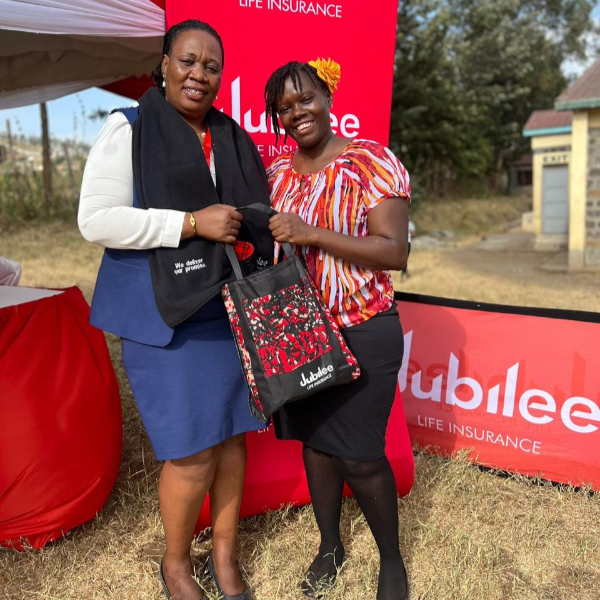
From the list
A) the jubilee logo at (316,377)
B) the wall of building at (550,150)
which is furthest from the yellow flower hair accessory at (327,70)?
the wall of building at (550,150)

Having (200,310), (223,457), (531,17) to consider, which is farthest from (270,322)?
(531,17)

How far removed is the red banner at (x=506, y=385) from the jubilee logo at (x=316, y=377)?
1.59 m

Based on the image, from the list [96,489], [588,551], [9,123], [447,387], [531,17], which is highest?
[531,17]

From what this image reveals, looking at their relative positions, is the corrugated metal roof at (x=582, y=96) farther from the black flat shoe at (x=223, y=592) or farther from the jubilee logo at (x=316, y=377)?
the black flat shoe at (x=223, y=592)

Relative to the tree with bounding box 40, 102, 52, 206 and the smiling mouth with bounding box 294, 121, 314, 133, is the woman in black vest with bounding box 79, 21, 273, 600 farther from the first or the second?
the tree with bounding box 40, 102, 52, 206

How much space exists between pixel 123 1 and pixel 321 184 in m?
1.23

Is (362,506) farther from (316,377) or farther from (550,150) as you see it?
(550,150)

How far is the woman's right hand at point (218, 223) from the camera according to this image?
1.72 m

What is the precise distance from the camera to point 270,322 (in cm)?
175

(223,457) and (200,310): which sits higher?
(200,310)

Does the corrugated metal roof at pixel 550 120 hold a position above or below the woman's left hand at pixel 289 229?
above

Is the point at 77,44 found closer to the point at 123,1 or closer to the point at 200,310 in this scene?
the point at 123,1

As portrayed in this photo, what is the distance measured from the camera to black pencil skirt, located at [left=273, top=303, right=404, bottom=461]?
75.8 inches

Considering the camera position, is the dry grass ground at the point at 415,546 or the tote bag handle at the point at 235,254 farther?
the dry grass ground at the point at 415,546
